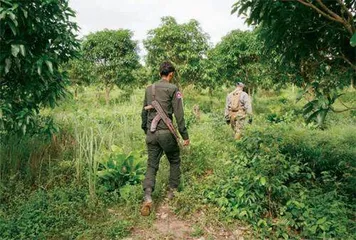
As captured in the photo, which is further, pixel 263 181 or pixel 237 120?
pixel 237 120

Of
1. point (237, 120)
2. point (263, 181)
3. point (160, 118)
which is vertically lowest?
point (263, 181)

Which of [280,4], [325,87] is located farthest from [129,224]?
[280,4]

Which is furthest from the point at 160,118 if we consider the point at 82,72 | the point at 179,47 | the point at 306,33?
the point at 82,72

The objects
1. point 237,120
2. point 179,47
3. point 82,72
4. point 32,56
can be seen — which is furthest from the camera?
point 82,72

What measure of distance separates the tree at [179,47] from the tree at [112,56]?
7.19 ft

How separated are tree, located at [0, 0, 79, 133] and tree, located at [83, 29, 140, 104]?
51.0ft

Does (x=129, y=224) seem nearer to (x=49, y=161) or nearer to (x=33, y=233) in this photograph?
(x=33, y=233)

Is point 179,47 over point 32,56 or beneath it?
over

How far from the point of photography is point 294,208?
160 inches

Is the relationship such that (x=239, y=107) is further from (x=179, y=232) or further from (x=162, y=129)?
(x=179, y=232)

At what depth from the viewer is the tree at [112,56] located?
19.8m

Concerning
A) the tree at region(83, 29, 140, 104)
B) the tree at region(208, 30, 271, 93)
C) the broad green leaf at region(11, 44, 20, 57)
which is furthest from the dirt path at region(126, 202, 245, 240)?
the tree at region(83, 29, 140, 104)

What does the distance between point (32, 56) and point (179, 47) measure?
13977mm

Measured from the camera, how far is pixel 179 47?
17344mm
